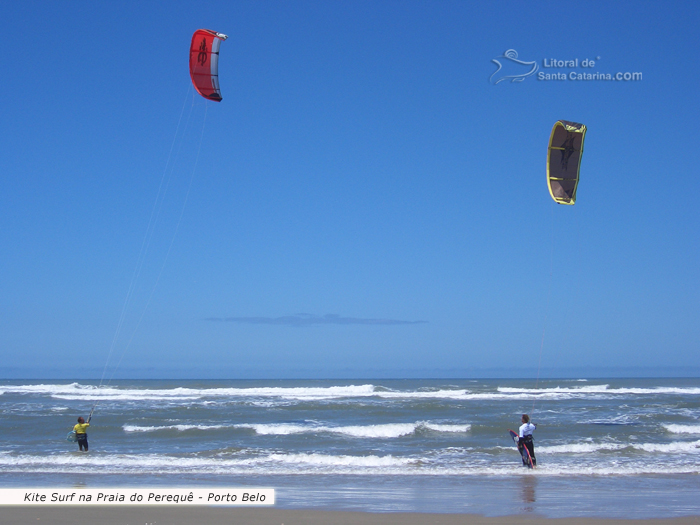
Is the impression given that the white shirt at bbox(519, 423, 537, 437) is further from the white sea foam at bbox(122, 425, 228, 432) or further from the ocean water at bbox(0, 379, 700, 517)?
the white sea foam at bbox(122, 425, 228, 432)

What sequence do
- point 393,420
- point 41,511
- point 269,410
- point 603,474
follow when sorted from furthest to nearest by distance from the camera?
1. point 269,410
2. point 393,420
3. point 603,474
4. point 41,511

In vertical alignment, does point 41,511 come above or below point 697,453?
above

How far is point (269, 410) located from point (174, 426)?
552cm

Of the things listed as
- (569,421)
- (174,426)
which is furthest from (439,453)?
(174,426)

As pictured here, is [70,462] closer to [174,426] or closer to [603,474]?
[174,426]

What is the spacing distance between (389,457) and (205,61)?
30.4 ft

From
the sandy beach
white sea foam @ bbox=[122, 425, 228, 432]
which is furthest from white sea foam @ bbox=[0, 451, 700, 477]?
white sea foam @ bbox=[122, 425, 228, 432]

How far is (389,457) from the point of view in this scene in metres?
12.1

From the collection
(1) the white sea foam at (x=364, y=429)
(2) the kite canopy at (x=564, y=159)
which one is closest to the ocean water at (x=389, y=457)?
(1) the white sea foam at (x=364, y=429)

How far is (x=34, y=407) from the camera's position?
2452 cm

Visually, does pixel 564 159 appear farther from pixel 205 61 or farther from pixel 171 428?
pixel 171 428

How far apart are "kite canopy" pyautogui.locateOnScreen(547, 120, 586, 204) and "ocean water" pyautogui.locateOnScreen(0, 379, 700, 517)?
17.5ft

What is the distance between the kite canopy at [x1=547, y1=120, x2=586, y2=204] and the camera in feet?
34.7

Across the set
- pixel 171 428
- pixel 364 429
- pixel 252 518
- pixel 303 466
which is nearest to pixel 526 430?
pixel 303 466
